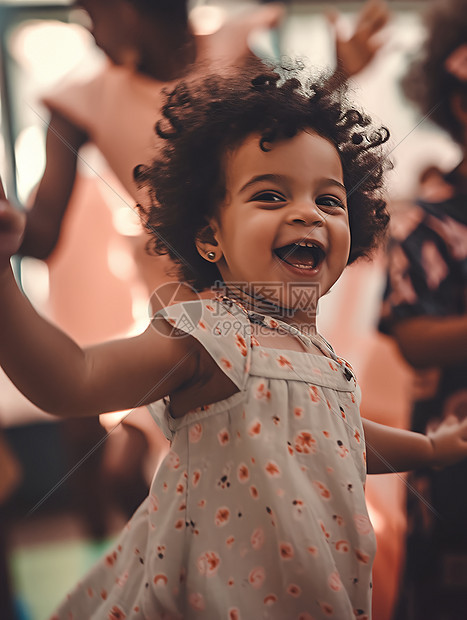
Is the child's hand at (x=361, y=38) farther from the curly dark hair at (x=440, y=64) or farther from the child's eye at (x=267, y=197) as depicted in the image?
the child's eye at (x=267, y=197)

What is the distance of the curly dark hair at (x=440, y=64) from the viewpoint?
0.62 meters

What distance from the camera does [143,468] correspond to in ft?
1.70

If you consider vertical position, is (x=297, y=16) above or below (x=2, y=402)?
above

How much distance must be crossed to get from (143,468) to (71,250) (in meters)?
0.22

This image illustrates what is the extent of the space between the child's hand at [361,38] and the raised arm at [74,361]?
32cm

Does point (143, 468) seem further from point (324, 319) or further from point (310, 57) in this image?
point (310, 57)

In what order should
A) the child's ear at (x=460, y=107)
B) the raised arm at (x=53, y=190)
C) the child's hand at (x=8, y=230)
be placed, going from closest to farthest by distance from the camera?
the child's hand at (x=8, y=230) < the raised arm at (x=53, y=190) < the child's ear at (x=460, y=107)

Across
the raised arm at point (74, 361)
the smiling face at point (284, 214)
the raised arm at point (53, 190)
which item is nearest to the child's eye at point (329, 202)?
the smiling face at point (284, 214)

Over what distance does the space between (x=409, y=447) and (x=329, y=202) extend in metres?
0.22

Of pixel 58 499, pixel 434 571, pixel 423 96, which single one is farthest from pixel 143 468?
pixel 423 96

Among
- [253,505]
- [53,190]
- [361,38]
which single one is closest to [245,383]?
[253,505]

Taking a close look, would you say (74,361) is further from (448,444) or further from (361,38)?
(361,38)

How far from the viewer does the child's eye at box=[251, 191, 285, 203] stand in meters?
0.39

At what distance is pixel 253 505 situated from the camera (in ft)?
1.21
